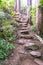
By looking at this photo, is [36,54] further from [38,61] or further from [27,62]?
[27,62]

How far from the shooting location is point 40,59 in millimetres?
5066

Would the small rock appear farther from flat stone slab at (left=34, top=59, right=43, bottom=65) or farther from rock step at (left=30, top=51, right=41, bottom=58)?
flat stone slab at (left=34, top=59, right=43, bottom=65)

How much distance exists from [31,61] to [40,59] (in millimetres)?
357

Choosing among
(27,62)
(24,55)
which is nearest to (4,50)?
(24,55)

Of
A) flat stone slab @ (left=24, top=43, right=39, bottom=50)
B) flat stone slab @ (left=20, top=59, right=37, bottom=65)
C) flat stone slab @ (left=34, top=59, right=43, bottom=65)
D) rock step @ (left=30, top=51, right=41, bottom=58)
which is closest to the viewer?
flat stone slab @ (left=34, top=59, right=43, bottom=65)

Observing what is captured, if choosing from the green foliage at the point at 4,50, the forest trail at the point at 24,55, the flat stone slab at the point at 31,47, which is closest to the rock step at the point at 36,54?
the forest trail at the point at 24,55

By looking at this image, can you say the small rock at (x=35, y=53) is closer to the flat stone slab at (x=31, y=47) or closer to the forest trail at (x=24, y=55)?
the forest trail at (x=24, y=55)

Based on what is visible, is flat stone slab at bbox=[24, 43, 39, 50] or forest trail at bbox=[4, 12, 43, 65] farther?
flat stone slab at bbox=[24, 43, 39, 50]

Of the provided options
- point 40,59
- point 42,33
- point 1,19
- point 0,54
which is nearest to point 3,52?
point 0,54

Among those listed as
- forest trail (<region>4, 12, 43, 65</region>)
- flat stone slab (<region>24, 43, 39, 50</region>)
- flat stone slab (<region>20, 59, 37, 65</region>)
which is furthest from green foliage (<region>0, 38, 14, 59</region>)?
flat stone slab (<region>24, 43, 39, 50</region>)

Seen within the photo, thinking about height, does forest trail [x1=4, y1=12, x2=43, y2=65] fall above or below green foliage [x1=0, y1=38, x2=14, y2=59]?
below

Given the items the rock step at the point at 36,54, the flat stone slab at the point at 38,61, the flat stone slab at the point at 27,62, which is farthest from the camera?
the rock step at the point at 36,54

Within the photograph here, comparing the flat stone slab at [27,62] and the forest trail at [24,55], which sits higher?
the forest trail at [24,55]

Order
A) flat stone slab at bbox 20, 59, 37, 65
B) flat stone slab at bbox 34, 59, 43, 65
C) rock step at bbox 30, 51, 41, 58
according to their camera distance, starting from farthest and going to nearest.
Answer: rock step at bbox 30, 51, 41, 58, flat stone slab at bbox 20, 59, 37, 65, flat stone slab at bbox 34, 59, 43, 65
